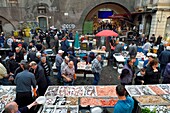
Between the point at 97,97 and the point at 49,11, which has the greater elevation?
the point at 49,11

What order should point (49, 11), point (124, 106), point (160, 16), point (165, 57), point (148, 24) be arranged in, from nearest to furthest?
point (124, 106) → point (165, 57) → point (160, 16) → point (148, 24) → point (49, 11)

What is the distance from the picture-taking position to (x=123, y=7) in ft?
72.4

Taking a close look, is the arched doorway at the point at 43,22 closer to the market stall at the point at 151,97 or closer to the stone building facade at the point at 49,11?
the stone building facade at the point at 49,11

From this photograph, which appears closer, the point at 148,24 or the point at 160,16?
the point at 160,16

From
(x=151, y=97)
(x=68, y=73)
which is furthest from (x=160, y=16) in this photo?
(x=68, y=73)

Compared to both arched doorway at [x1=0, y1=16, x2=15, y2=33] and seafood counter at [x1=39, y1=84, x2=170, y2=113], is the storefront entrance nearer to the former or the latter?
arched doorway at [x1=0, y1=16, x2=15, y2=33]

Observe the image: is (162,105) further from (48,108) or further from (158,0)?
(158,0)

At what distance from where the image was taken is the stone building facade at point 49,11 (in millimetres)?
21266

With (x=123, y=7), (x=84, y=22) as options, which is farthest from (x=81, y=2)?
(x=123, y=7)

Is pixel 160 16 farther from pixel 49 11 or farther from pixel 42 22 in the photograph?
pixel 42 22

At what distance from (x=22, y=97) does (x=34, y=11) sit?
19.8 metres

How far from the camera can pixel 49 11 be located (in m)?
21.7

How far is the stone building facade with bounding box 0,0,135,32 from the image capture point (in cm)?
2127

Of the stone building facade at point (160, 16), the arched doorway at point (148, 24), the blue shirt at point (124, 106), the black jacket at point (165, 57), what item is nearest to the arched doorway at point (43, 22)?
the arched doorway at point (148, 24)
